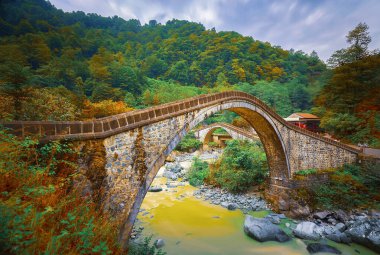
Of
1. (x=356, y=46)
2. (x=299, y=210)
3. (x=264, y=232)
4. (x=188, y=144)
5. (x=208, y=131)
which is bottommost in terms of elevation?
(x=264, y=232)

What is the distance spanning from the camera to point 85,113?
13.1 m

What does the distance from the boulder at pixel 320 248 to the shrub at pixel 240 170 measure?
5.10m

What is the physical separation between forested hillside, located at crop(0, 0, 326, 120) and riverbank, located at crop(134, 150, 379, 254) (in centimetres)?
628

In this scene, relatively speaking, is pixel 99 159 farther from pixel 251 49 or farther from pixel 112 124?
pixel 251 49

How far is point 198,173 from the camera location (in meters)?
15.1

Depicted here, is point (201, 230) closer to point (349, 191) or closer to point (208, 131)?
point (349, 191)

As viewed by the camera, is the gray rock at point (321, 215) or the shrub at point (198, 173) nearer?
the gray rock at point (321, 215)

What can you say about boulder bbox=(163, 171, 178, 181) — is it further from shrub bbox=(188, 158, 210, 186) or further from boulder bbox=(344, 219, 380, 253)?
boulder bbox=(344, 219, 380, 253)

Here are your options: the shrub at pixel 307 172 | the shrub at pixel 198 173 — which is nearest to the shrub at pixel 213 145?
the shrub at pixel 198 173

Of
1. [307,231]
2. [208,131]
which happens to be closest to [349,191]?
[307,231]

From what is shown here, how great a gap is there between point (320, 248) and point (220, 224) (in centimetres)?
385

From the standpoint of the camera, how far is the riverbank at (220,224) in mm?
7141

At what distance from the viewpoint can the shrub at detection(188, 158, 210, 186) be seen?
1424cm

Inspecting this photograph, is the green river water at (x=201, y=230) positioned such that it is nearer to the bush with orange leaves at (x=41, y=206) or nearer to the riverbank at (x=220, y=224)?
the riverbank at (x=220, y=224)
